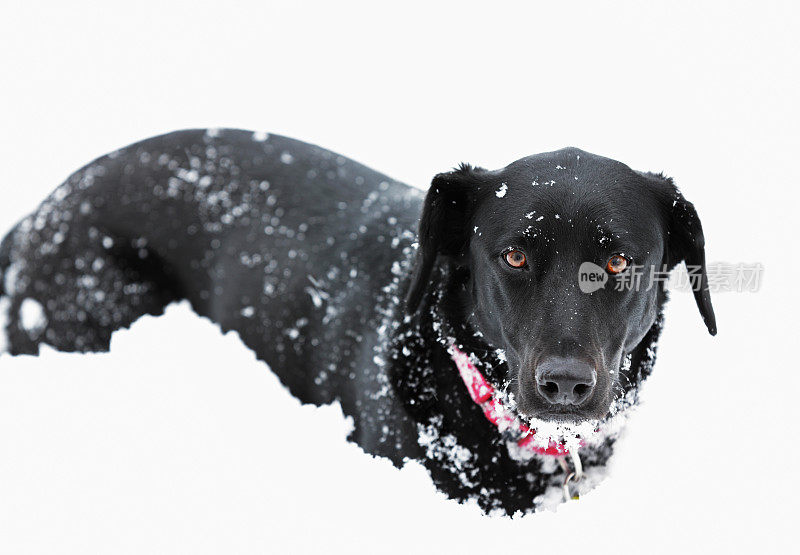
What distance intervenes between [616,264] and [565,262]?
0.16 m

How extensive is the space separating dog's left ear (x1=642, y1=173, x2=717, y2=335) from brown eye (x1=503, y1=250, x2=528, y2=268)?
58 cm

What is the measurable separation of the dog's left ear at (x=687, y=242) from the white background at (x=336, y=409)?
1.95 feet

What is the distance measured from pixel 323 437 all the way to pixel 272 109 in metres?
4.12

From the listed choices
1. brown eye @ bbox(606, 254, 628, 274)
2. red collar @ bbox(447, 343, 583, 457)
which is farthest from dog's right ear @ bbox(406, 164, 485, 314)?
brown eye @ bbox(606, 254, 628, 274)

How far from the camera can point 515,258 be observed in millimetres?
2287

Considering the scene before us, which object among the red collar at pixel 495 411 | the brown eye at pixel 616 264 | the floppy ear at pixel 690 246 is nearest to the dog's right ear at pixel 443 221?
the red collar at pixel 495 411

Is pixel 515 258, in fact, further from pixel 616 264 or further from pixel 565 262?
pixel 616 264

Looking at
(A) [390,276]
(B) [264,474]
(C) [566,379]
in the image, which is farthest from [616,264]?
(B) [264,474]

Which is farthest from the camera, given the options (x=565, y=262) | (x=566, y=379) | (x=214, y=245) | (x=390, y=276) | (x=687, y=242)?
(x=214, y=245)

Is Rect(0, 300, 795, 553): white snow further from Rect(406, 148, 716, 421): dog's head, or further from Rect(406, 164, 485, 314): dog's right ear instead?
Rect(406, 164, 485, 314): dog's right ear

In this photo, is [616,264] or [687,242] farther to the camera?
[687,242]

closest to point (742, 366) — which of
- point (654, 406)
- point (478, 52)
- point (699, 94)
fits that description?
point (654, 406)

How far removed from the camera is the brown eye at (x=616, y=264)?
222cm

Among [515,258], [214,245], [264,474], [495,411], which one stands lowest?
[264,474]
